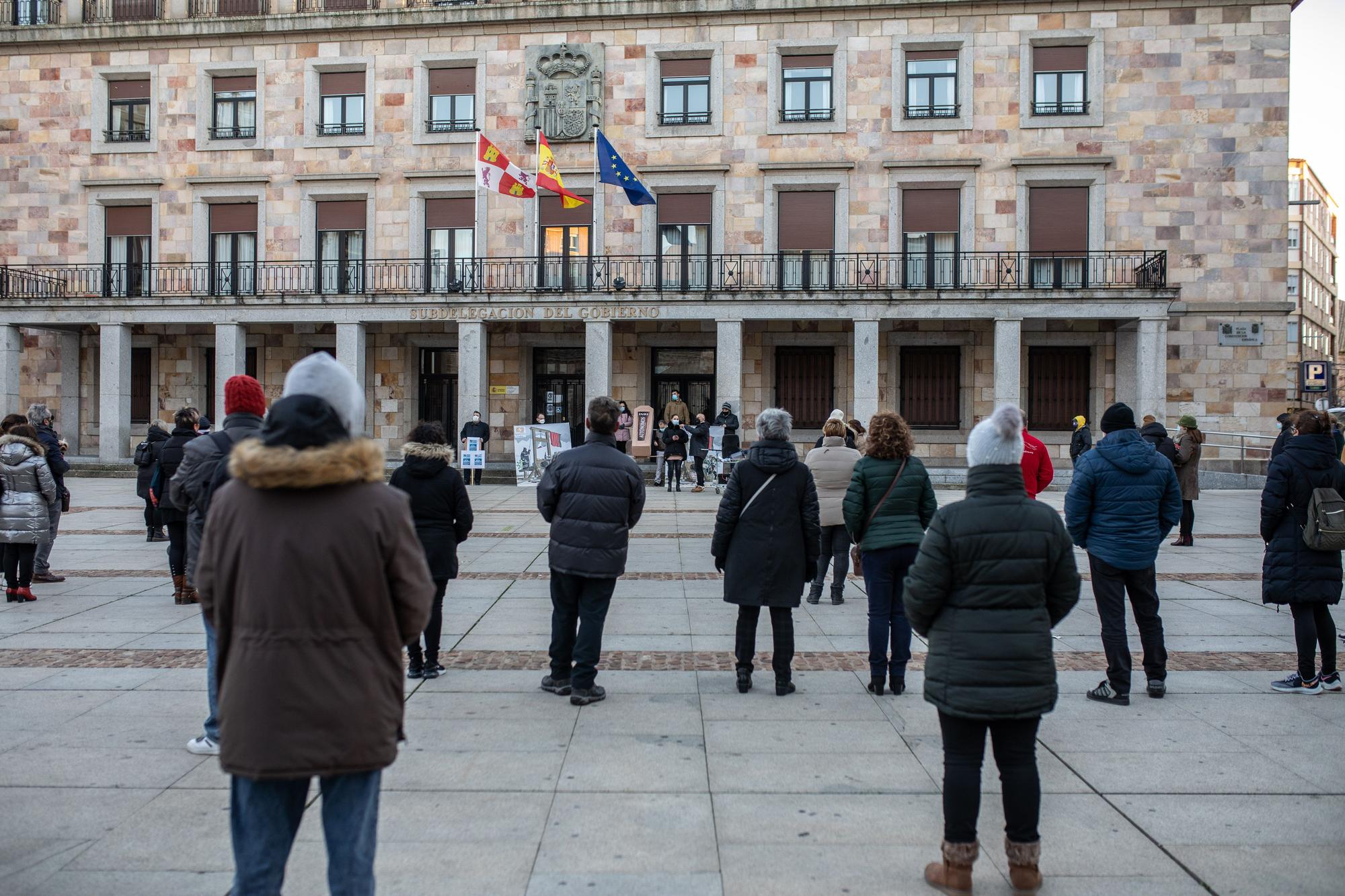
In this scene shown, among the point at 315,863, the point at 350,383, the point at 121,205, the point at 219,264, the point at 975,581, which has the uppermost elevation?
the point at 121,205

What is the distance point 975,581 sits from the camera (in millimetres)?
3854

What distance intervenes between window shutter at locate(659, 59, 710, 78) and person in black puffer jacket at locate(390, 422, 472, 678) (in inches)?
896

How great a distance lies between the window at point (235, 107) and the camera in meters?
28.7

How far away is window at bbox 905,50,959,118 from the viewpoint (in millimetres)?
26797

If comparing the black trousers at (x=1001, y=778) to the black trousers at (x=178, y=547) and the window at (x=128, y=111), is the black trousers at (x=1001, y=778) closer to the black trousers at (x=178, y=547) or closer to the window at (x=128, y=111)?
the black trousers at (x=178, y=547)

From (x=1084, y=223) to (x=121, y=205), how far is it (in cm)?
2684

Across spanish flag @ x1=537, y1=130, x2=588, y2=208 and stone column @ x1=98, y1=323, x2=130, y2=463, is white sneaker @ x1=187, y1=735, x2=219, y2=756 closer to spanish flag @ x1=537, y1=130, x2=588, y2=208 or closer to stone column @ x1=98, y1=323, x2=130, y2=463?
spanish flag @ x1=537, y1=130, x2=588, y2=208

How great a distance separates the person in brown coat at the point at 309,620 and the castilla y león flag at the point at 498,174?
22.6m

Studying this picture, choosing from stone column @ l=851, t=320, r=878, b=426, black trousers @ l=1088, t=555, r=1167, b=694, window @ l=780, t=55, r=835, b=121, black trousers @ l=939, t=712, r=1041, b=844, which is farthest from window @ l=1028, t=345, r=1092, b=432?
black trousers @ l=939, t=712, r=1041, b=844

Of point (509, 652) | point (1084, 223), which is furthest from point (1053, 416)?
point (509, 652)

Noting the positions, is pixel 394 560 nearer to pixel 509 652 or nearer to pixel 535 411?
pixel 509 652

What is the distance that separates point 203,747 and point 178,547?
5073 mm

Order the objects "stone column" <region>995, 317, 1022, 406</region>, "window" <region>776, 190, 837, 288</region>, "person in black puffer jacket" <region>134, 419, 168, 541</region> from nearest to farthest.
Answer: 1. "person in black puffer jacket" <region>134, 419, 168, 541</region>
2. "stone column" <region>995, 317, 1022, 406</region>
3. "window" <region>776, 190, 837, 288</region>

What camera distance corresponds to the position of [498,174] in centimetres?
2495
